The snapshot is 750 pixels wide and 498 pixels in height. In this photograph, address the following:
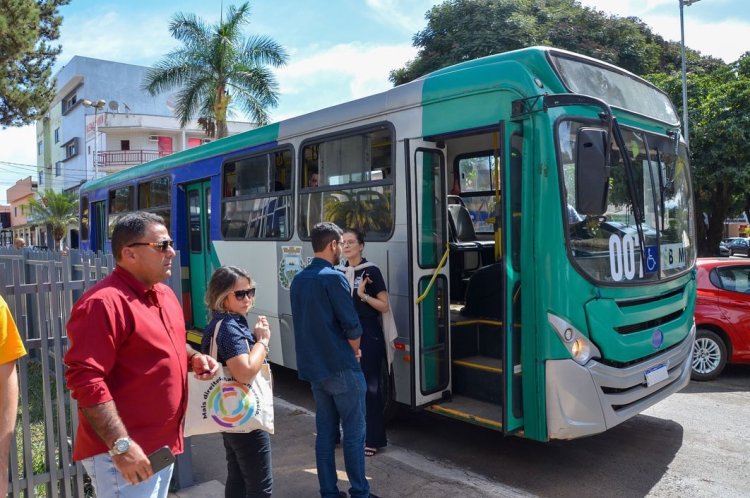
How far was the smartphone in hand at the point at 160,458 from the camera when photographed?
2.46 metres

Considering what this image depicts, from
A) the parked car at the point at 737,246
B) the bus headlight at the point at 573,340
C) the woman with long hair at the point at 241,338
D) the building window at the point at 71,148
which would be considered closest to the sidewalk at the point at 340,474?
the bus headlight at the point at 573,340

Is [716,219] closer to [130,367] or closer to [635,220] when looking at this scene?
[635,220]

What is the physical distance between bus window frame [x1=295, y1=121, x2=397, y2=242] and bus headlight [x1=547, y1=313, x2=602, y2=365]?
1.67 metres

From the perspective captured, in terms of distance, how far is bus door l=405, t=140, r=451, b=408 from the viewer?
198 inches

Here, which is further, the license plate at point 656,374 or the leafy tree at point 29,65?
the leafy tree at point 29,65

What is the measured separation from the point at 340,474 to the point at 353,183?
101 inches

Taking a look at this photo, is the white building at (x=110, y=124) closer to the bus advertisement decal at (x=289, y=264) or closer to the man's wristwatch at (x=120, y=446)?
the bus advertisement decal at (x=289, y=264)

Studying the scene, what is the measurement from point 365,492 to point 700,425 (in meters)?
3.63

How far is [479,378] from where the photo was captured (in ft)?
16.6

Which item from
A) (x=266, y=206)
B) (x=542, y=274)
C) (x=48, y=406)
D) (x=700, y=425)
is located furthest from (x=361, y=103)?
(x=700, y=425)

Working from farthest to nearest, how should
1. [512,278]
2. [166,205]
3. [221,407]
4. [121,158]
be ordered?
[121,158], [166,205], [512,278], [221,407]

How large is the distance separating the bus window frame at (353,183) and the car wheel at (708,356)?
4.56m

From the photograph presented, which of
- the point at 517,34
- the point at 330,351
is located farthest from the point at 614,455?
the point at 517,34

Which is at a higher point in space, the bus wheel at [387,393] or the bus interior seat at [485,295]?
the bus interior seat at [485,295]
